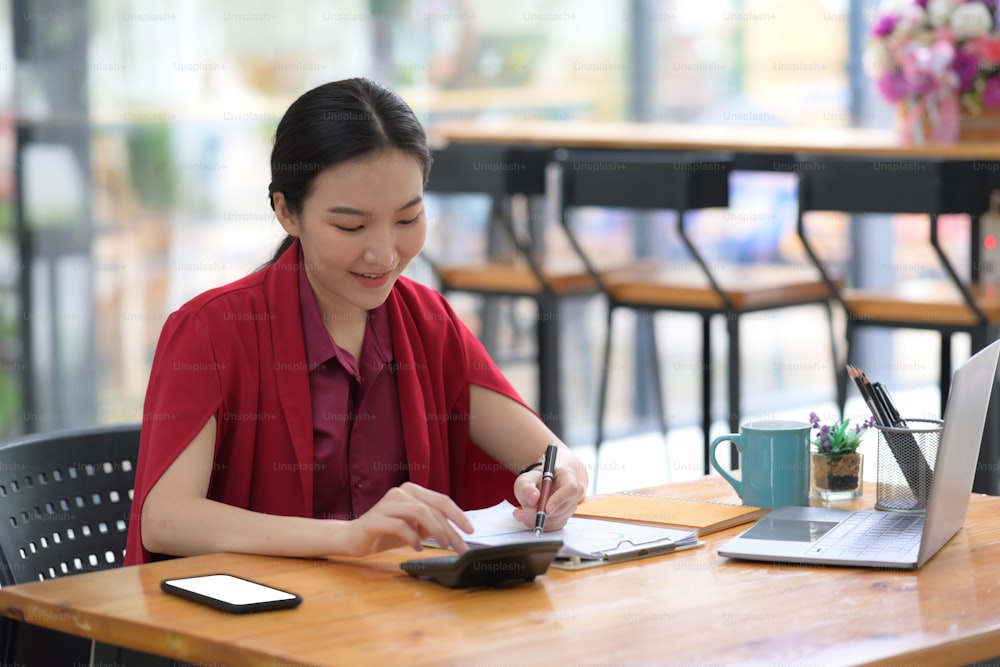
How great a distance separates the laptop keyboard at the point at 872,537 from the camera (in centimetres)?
163

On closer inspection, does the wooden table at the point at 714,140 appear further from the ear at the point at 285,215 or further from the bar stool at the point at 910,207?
the ear at the point at 285,215

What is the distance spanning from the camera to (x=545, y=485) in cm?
181

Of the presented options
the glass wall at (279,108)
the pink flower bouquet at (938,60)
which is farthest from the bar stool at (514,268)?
the pink flower bouquet at (938,60)

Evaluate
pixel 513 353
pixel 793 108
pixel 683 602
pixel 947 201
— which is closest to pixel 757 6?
pixel 793 108

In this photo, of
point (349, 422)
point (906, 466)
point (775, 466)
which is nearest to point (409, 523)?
point (349, 422)

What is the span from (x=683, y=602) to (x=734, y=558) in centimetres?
18

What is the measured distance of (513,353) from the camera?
17.4ft

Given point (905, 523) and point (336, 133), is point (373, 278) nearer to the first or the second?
point (336, 133)

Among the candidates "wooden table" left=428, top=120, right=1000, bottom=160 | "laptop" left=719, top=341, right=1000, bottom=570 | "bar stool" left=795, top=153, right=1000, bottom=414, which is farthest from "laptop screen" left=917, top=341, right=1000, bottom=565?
"wooden table" left=428, top=120, right=1000, bottom=160

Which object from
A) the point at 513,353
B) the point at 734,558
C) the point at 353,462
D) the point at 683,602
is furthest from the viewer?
the point at 513,353

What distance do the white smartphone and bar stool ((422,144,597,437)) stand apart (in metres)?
2.62

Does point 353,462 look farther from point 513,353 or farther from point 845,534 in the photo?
point 513,353

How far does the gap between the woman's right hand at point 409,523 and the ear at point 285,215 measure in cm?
50

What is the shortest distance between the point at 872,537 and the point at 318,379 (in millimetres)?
745
